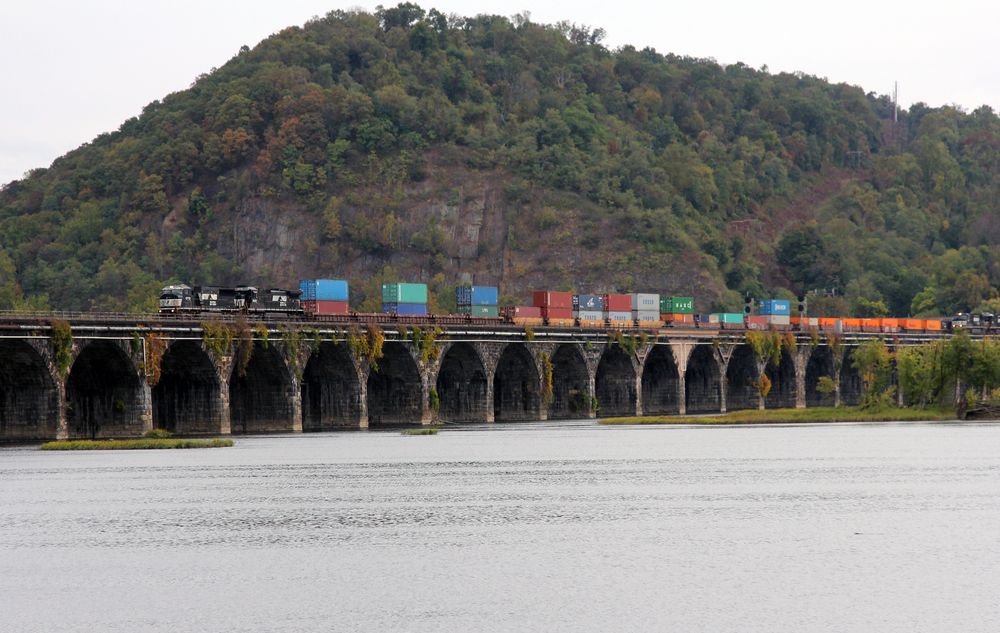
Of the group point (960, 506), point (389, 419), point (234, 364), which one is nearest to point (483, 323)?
point (389, 419)

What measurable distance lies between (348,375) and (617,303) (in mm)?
45206

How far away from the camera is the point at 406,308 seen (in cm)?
14762

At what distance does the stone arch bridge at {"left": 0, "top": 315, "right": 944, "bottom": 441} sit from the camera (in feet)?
338

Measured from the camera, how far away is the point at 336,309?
13912cm

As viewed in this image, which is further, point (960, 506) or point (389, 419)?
point (389, 419)

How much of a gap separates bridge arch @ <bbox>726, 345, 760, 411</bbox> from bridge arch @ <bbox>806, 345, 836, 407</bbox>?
14.1 m

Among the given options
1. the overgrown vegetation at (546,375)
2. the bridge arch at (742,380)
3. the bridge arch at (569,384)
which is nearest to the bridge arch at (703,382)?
the bridge arch at (742,380)

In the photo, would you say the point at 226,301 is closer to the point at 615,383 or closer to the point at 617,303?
the point at 615,383

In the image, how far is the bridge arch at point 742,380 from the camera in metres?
169

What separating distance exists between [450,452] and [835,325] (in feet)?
324

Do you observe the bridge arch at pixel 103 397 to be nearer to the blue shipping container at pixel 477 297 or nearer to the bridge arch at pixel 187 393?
the bridge arch at pixel 187 393

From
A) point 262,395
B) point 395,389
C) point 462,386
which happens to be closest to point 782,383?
point 462,386

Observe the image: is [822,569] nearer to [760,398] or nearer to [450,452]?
[450,452]

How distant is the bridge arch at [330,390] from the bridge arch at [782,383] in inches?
2594
